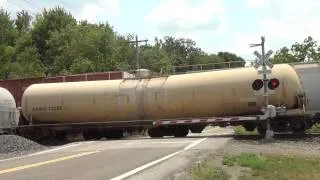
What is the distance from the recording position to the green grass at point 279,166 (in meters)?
14.9

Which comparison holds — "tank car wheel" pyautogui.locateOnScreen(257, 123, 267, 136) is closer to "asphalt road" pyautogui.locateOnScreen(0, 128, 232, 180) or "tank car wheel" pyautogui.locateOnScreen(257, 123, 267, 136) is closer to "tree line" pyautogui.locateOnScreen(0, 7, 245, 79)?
"asphalt road" pyautogui.locateOnScreen(0, 128, 232, 180)

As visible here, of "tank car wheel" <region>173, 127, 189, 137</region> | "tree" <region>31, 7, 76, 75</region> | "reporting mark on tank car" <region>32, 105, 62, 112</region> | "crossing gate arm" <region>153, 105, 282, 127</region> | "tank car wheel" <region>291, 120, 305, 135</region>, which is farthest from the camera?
"tree" <region>31, 7, 76, 75</region>

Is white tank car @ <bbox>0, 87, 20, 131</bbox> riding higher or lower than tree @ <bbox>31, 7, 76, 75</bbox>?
lower

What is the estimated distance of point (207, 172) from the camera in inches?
575

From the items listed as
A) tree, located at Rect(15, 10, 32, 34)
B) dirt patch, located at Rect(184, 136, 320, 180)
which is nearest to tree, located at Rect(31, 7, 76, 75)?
tree, located at Rect(15, 10, 32, 34)

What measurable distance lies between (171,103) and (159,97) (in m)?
0.76

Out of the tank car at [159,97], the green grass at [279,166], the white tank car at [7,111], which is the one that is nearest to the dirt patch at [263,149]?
the green grass at [279,166]

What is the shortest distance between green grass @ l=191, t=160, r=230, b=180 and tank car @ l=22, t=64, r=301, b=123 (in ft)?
48.1

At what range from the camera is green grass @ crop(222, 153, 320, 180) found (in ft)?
48.8

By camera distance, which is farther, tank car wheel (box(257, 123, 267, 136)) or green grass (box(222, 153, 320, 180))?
tank car wheel (box(257, 123, 267, 136))

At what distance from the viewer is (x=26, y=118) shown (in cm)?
3584

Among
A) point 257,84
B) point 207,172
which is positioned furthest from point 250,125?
point 207,172

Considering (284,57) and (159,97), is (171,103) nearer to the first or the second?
(159,97)

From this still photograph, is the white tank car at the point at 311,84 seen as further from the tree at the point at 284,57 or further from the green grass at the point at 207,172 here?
the tree at the point at 284,57
